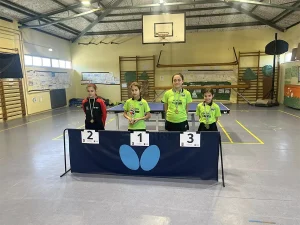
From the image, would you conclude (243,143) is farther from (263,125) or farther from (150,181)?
(150,181)

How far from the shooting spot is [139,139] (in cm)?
294

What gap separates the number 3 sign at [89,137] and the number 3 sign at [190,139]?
1.17m

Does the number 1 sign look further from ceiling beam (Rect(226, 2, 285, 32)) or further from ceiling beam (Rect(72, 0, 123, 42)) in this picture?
ceiling beam (Rect(226, 2, 285, 32))

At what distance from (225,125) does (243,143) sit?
1.76 metres

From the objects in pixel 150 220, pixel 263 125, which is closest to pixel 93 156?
pixel 150 220

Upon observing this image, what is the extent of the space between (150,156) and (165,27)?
5.93m

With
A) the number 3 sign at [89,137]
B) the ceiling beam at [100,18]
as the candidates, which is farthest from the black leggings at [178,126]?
the ceiling beam at [100,18]

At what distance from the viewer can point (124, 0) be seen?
810cm

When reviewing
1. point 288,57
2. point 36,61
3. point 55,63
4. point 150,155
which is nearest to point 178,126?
point 150,155

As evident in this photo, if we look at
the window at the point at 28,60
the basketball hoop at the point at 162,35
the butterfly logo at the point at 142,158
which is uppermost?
the basketball hoop at the point at 162,35

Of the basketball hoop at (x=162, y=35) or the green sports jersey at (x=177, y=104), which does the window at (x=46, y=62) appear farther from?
the green sports jersey at (x=177, y=104)

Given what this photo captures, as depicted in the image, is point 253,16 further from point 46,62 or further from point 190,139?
point 46,62

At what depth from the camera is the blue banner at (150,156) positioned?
287 cm

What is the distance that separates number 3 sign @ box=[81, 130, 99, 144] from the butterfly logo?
38 cm
